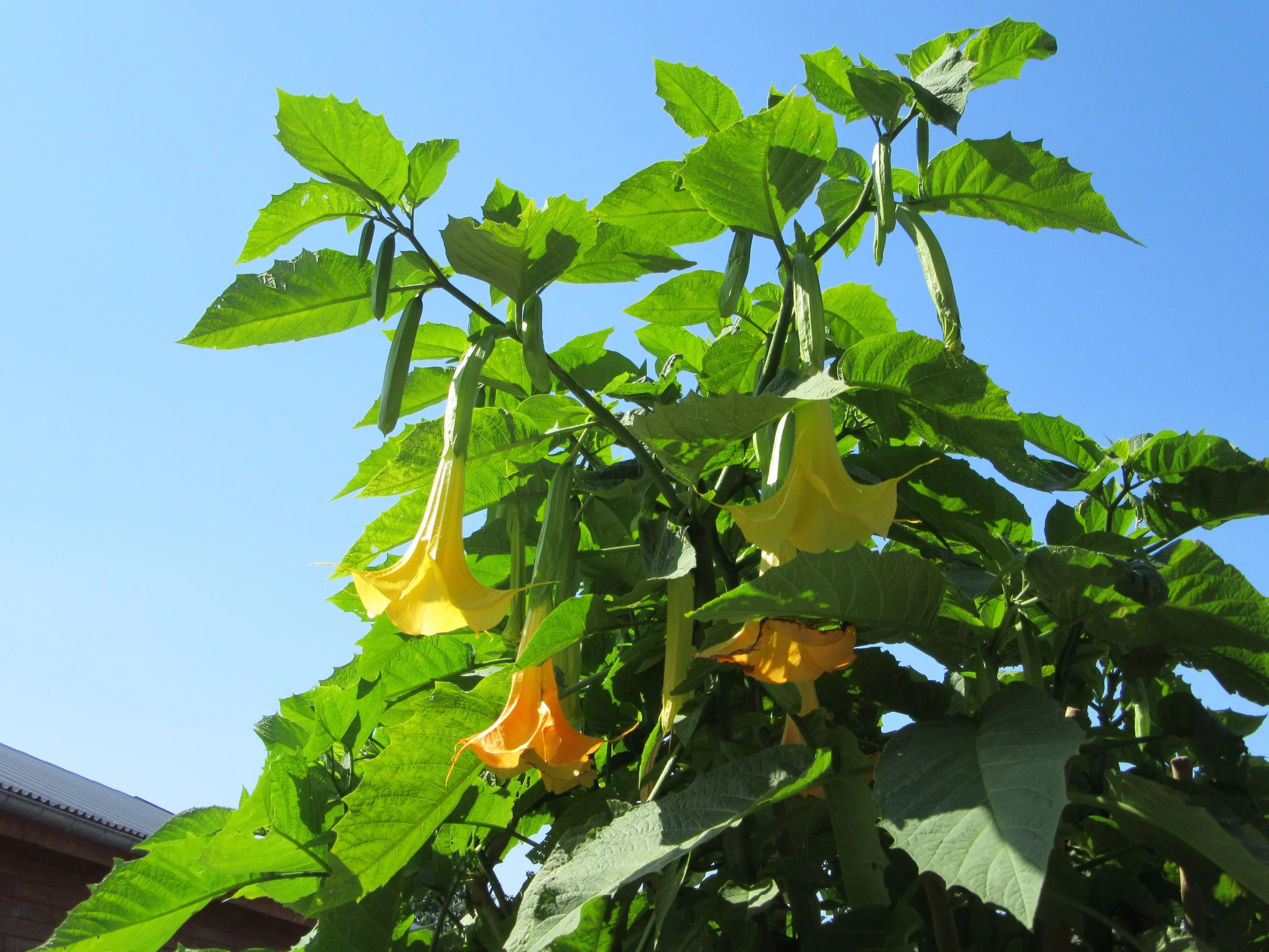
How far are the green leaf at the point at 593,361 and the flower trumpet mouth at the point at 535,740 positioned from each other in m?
0.55

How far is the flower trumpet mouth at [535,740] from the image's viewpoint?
3.05 ft

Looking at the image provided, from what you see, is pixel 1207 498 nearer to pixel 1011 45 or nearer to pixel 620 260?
pixel 1011 45

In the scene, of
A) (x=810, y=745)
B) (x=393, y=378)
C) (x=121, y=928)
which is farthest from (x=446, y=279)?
(x=121, y=928)

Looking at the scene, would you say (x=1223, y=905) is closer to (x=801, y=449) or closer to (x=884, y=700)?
(x=884, y=700)

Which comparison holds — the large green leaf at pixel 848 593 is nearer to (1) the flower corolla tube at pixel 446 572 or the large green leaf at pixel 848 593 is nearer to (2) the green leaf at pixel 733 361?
(1) the flower corolla tube at pixel 446 572

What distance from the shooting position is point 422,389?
1.30 metres

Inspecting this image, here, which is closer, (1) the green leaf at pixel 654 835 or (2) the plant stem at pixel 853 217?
(1) the green leaf at pixel 654 835

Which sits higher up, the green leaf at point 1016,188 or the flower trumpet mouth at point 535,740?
the green leaf at point 1016,188

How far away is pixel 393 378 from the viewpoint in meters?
1.00

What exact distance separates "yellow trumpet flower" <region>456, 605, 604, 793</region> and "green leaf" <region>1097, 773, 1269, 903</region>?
483mm

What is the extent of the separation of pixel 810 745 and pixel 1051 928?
313 mm

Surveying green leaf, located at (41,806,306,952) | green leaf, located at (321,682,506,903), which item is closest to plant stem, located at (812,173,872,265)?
green leaf, located at (321,682,506,903)

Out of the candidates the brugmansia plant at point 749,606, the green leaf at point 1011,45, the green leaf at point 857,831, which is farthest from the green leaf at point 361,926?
the green leaf at point 1011,45

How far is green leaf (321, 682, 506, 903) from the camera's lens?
0.97m
